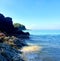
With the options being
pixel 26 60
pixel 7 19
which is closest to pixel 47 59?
pixel 26 60

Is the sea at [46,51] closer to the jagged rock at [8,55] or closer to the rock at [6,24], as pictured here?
the jagged rock at [8,55]

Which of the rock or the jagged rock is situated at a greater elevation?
the rock

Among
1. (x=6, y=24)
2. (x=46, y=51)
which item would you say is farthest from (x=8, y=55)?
(x=6, y=24)

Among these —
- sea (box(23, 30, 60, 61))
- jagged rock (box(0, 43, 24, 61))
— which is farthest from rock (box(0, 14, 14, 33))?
jagged rock (box(0, 43, 24, 61))

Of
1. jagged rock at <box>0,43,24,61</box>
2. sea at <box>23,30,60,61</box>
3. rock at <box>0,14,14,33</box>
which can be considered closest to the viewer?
jagged rock at <box>0,43,24,61</box>

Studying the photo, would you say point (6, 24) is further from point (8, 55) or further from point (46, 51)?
point (8, 55)

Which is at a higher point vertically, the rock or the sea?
the rock

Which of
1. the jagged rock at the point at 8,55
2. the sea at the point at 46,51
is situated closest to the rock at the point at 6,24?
the sea at the point at 46,51

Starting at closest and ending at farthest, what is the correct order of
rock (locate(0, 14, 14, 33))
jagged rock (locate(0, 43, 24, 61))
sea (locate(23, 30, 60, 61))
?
jagged rock (locate(0, 43, 24, 61)) < sea (locate(23, 30, 60, 61)) < rock (locate(0, 14, 14, 33))

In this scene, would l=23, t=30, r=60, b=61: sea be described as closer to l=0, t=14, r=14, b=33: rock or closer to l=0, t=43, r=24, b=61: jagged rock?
l=0, t=43, r=24, b=61: jagged rock

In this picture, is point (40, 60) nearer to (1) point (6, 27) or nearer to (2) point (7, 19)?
(1) point (6, 27)

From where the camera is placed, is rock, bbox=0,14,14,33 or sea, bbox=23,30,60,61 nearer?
sea, bbox=23,30,60,61

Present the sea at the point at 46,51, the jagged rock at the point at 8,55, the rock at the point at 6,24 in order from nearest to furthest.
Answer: the jagged rock at the point at 8,55
the sea at the point at 46,51
the rock at the point at 6,24

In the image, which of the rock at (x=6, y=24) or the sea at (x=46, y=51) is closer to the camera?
the sea at (x=46, y=51)
